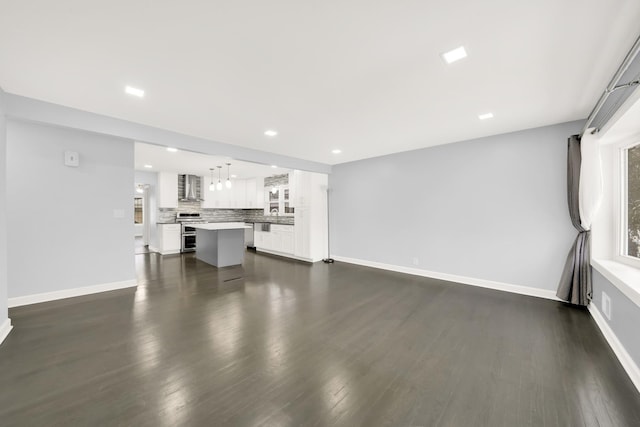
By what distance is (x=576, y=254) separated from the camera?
318cm

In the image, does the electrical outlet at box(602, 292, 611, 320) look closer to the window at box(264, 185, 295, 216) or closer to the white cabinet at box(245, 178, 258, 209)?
the window at box(264, 185, 295, 216)

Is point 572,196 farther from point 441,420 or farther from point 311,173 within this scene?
point 311,173

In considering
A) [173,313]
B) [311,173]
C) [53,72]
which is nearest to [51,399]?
[173,313]

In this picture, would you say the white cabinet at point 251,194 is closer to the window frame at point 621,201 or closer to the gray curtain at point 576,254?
the gray curtain at point 576,254

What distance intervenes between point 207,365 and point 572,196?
464 cm

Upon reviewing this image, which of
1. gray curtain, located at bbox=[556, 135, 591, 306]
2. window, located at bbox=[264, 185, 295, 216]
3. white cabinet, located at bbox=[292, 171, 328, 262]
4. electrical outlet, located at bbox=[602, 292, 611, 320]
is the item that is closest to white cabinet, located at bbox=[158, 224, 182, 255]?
window, located at bbox=[264, 185, 295, 216]

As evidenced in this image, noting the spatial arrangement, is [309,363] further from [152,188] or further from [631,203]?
[152,188]

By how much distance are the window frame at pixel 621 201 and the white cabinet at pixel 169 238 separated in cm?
892

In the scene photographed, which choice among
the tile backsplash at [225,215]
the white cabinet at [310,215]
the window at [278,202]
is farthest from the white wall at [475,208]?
the tile backsplash at [225,215]

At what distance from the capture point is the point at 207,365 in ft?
6.59

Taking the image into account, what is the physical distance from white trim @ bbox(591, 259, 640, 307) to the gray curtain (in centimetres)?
20

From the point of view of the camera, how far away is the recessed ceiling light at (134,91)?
2.51 meters

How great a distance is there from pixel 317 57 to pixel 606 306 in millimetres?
3778

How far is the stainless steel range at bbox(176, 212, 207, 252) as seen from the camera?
7461 mm
